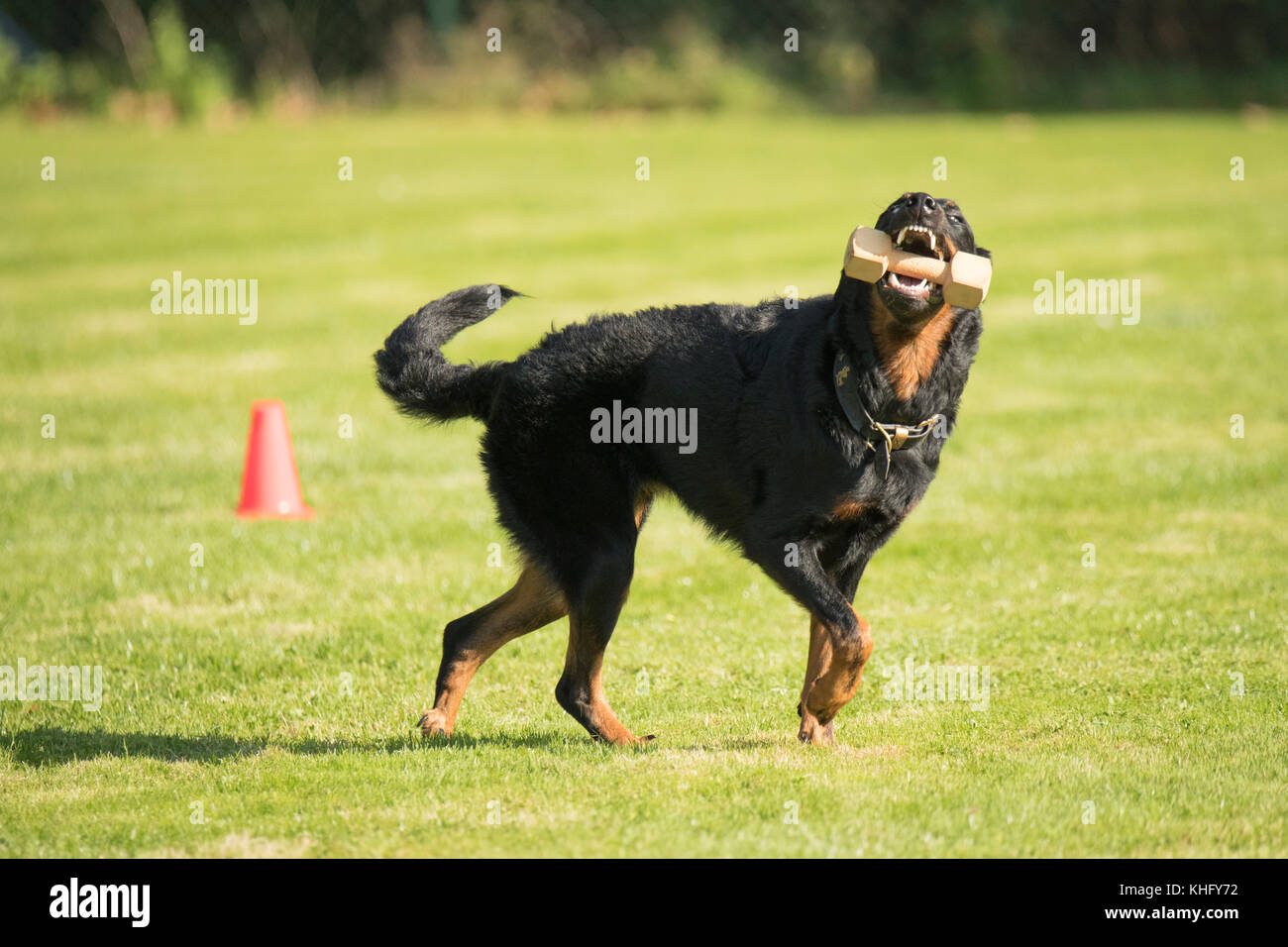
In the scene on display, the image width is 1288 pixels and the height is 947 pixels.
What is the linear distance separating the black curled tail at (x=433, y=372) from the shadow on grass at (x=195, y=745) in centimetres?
113

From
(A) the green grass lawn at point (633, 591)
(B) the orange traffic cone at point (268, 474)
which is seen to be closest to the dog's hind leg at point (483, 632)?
(A) the green grass lawn at point (633, 591)

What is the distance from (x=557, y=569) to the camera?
488 cm

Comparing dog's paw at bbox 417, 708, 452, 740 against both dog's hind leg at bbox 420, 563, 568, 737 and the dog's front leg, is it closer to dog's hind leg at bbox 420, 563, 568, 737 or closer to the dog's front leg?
dog's hind leg at bbox 420, 563, 568, 737

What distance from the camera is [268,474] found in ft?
26.7

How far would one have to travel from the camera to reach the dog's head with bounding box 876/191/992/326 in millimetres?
4500

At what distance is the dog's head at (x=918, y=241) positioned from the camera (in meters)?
4.50

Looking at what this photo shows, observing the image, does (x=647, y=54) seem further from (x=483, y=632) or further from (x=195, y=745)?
(x=195, y=745)

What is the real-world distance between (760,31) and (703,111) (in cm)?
258

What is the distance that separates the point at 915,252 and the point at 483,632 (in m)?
1.92

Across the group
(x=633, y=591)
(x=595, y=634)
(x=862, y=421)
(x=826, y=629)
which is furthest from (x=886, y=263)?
(x=633, y=591)

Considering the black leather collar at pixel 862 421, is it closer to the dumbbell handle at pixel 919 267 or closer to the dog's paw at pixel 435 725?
the dumbbell handle at pixel 919 267

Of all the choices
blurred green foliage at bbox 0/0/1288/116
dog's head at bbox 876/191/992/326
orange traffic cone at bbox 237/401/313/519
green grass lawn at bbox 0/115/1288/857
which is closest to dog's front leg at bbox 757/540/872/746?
green grass lawn at bbox 0/115/1288/857

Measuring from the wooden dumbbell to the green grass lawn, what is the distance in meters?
1.46
